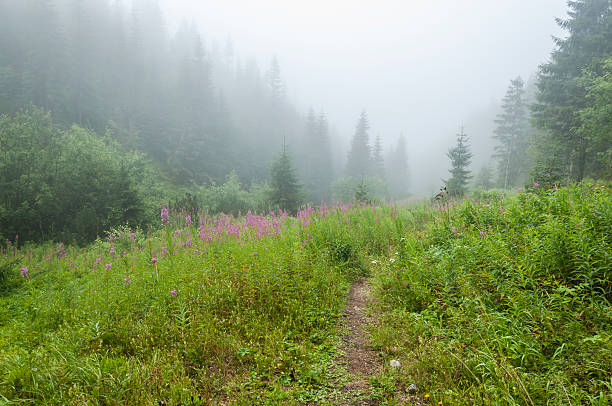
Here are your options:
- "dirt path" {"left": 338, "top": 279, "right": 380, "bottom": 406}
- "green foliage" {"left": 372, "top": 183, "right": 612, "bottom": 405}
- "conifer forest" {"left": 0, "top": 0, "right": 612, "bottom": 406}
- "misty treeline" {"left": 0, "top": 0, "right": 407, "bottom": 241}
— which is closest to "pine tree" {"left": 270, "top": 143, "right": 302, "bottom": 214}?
"misty treeline" {"left": 0, "top": 0, "right": 407, "bottom": 241}

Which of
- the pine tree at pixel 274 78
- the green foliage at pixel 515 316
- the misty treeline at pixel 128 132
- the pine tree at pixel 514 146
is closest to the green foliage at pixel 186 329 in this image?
the green foliage at pixel 515 316

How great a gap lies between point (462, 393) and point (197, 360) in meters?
2.82

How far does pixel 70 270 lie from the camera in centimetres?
670

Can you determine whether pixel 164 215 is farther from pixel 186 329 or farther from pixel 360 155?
pixel 360 155

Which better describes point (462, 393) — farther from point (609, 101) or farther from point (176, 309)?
point (609, 101)

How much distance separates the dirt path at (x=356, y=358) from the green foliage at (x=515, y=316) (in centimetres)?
21

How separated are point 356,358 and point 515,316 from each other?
1.91 metres

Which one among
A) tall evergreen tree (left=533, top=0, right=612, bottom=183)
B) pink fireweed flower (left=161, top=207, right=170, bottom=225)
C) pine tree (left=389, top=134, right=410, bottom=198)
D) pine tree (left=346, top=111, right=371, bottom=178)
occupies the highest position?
tall evergreen tree (left=533, top=0, right=612, bottom=183)

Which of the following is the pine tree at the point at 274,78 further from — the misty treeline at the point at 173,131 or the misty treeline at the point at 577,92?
the misty treeline at the point at 577,92

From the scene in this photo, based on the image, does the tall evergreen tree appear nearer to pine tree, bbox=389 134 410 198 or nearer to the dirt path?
the dirt path

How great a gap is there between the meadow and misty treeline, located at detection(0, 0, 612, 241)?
4.46 m

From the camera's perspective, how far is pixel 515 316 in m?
2.77

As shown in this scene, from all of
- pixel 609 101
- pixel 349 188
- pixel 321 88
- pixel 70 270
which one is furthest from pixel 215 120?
pixel 321 88

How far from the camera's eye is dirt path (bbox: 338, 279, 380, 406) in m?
2.52
